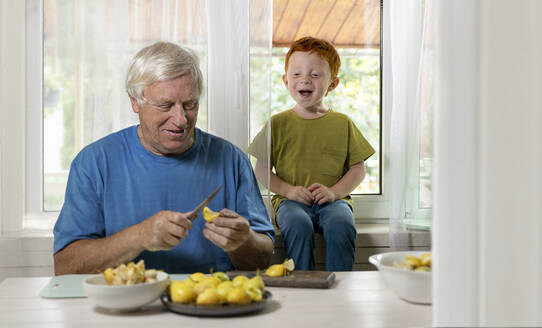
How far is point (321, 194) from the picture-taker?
232cm

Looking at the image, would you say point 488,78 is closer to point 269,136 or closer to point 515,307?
point 515,307

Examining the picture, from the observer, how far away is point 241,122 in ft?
7.58

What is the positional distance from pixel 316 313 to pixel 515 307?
667 millimetres

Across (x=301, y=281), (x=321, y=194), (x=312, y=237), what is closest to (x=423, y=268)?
(x=301, y=281)

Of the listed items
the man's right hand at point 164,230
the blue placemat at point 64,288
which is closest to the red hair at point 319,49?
the man's right hand at point 164,230

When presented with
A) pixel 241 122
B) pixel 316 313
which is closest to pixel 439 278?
pixel 316 313

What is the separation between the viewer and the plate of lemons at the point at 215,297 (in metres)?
1.02

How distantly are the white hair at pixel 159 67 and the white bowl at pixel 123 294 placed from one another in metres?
0.83

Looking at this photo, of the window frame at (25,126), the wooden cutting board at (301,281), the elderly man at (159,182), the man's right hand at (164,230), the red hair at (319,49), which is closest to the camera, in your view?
the wooden cutting board at (301,281)

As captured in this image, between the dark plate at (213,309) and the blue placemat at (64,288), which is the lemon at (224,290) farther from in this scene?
the blue placemat at (64,288)

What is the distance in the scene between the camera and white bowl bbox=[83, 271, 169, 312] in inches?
40.0

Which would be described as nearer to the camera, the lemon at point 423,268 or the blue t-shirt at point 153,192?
the lemon at point 423,268

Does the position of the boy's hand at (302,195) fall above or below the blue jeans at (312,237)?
above

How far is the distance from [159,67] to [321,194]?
88 centimetres
